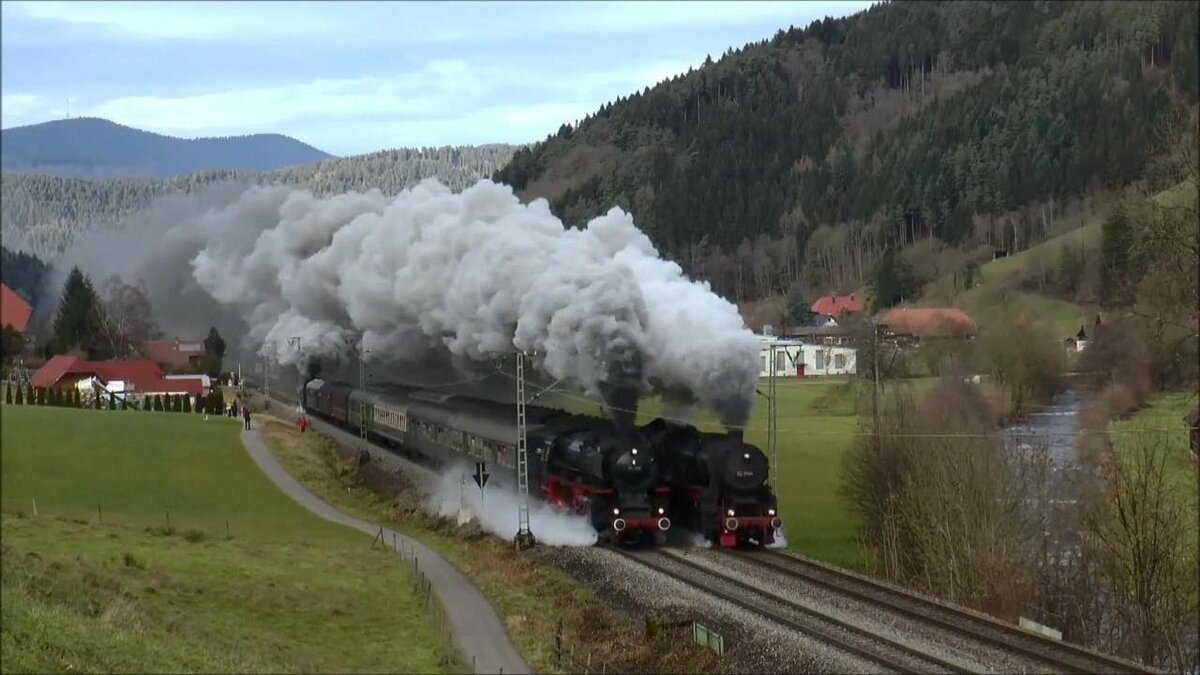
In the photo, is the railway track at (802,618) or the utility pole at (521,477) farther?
the utility pole at (521,477)

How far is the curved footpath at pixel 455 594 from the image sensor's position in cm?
2200

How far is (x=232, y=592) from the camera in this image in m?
22.4

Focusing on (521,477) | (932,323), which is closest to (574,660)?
(521,477)

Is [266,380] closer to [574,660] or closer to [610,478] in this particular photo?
[610,478]

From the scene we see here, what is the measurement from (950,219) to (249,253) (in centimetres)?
8481

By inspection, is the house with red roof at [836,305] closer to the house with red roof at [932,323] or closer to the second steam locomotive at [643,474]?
the house with red roof at [932,323]

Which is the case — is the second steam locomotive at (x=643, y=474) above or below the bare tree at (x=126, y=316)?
below

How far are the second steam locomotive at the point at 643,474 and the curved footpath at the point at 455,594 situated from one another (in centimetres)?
404

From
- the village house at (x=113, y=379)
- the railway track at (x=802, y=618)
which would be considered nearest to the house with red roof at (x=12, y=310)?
the village house at (x=113, y=379)

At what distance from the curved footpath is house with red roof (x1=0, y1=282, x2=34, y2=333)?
13.4 meters

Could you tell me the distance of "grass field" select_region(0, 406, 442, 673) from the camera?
8.52 metres

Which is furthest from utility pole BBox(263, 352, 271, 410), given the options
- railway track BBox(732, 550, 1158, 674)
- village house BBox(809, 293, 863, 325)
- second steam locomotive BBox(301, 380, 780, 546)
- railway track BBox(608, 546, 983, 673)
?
village house BBox(809, 293, 863, 325)

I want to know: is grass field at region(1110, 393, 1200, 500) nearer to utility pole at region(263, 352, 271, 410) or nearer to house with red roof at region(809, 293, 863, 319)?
utility pole at region(263, 352, 271, 410)

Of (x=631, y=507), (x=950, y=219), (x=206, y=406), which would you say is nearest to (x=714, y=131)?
(x=950, y=219)
